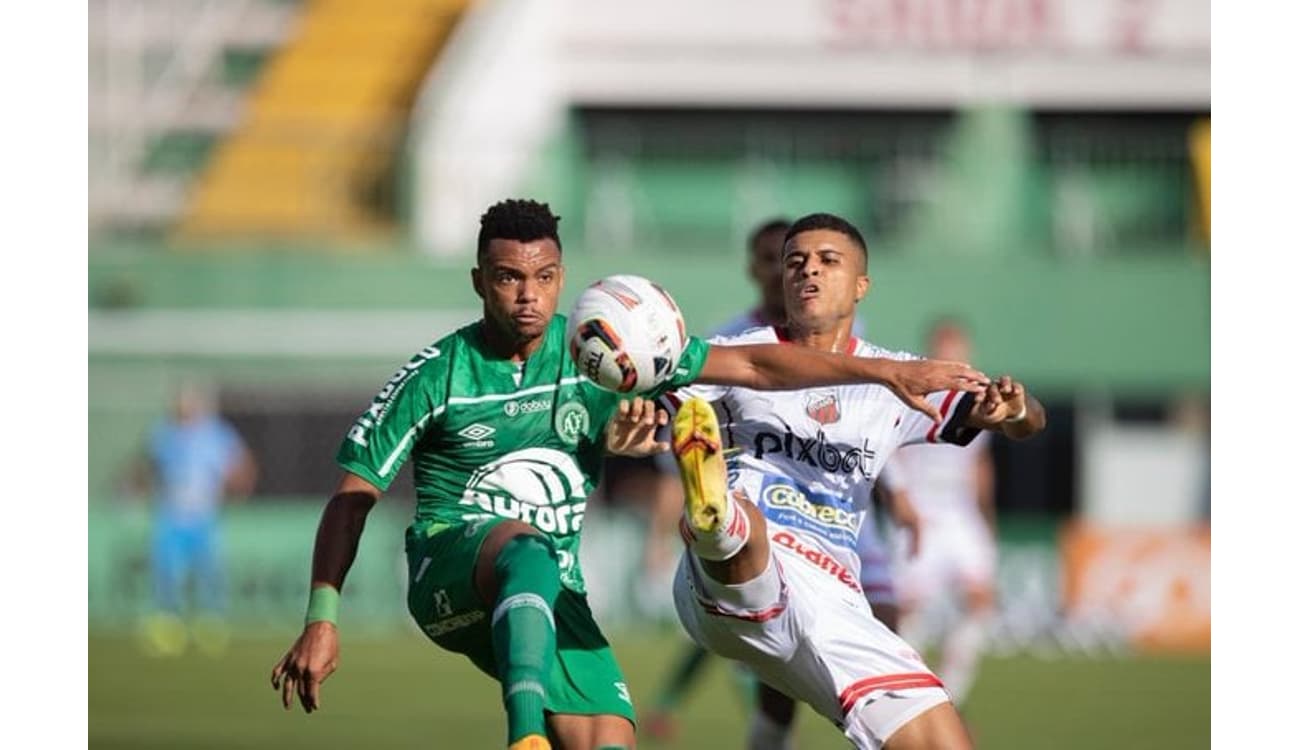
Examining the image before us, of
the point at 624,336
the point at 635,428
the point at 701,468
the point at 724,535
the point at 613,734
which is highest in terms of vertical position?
the point at 624,336

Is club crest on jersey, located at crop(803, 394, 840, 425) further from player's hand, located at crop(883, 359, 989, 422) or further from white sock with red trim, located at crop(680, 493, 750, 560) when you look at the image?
player's hand, located at crop(883, 359, 989, 422)

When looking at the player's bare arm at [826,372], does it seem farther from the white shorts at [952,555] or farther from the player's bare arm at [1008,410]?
the white shorts at [952,555]

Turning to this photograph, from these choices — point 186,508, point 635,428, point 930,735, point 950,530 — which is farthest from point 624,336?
point 186,508

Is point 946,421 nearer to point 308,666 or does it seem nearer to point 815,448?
point 815,448

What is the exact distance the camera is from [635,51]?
3256cm

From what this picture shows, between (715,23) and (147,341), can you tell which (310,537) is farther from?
(715,23)

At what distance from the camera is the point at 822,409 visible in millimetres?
8977

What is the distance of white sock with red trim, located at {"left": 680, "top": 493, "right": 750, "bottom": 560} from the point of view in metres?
8.07

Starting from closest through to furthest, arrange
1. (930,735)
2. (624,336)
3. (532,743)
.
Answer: (532,743), (624,336), (930,735)

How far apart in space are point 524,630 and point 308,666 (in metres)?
0.72

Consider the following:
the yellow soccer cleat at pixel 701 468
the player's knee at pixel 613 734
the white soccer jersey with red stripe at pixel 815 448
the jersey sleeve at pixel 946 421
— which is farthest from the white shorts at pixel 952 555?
the yellow soccer cleat at pixel 701 468

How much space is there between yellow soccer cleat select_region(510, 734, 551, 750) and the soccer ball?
121 centimetres

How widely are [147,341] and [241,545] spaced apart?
9.74ft
